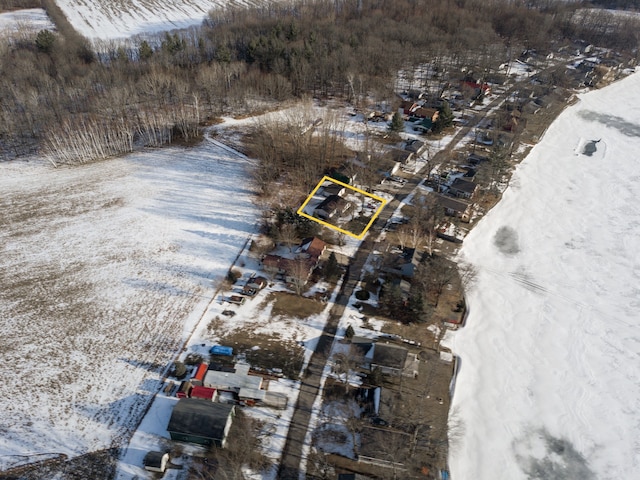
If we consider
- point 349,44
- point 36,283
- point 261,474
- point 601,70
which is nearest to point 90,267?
point 36,283

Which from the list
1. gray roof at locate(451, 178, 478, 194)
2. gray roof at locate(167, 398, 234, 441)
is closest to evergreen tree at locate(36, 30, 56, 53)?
gray roof at locate(451, 178, 478, 194)

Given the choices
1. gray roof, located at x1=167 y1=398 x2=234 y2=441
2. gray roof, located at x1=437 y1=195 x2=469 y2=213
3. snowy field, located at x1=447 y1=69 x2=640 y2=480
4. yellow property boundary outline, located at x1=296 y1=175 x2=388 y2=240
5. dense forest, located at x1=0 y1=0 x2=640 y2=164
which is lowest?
snowy field, located at x1=447 y1=69 x2=640 y2=480

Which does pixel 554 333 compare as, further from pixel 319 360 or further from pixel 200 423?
pixel 200 423

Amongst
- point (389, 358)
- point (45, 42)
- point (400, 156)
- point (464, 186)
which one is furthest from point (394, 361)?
point (45, 42)

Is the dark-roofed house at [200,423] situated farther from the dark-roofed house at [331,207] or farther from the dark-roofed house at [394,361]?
the dark-roofed house at [331,207]

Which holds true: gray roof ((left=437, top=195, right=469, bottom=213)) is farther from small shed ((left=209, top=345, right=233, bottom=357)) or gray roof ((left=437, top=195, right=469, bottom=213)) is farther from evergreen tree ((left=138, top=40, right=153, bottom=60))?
evergreen tree ((left=138, top=40, right=153, bottom=60))

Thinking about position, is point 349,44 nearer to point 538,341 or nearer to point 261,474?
point 538,341
